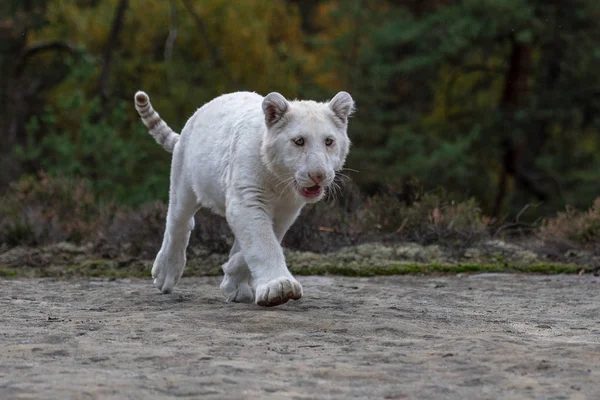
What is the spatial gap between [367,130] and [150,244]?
15320 mm

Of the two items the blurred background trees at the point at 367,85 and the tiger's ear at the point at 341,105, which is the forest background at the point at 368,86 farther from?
the tiger's ear at the point at 341,105

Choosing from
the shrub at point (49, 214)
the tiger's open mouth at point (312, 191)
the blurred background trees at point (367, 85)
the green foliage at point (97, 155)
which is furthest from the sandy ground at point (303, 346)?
the blurred background trees at point (367, 85)

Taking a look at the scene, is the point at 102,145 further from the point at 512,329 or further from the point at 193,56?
the point at 512,329

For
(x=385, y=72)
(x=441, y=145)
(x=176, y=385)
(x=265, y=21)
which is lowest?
(x=176, y=385)

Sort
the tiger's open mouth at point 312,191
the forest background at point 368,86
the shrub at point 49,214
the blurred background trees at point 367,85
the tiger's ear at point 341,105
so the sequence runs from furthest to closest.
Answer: the blurred background trees at point 367,85 < the forest background at point 368,86 < the shrub at point 49,214 < the tiger's ear at point 341,105 < the tiger's open mouth at point 312,191

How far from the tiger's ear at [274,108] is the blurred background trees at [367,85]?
12354 mm

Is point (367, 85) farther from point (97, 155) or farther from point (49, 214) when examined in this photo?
point (49, 214)

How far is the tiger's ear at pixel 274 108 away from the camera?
6.62 meters

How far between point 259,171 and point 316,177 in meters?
0.52

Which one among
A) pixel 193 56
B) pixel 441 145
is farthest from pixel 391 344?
pixel 193 56

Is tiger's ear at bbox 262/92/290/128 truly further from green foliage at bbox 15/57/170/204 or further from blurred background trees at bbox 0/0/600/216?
blurred background trees at bbox 0/0/600/216

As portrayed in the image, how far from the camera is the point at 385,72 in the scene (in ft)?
83.7

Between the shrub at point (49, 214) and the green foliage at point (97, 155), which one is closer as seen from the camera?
the shrub at point (49, 214)

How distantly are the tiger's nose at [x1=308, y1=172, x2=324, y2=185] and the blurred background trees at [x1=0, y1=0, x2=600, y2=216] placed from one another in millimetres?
12731
